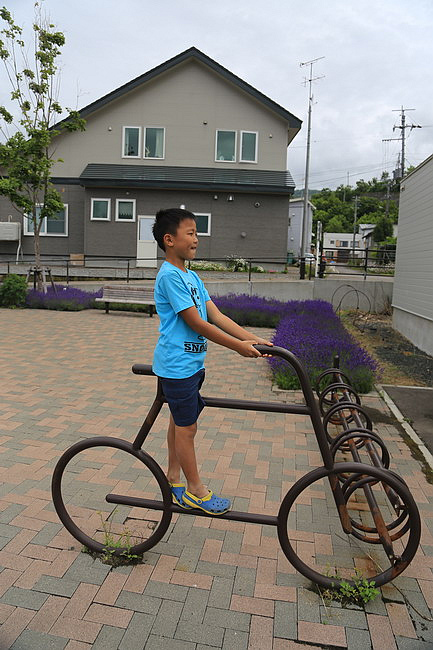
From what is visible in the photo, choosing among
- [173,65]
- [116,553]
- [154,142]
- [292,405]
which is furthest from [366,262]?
[116,553]

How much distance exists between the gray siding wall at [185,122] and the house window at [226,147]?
0.24 meters

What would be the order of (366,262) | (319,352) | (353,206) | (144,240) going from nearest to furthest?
(319,352) → (366,262) → (144,240) → (353,206)

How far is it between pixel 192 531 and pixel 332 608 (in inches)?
38.7

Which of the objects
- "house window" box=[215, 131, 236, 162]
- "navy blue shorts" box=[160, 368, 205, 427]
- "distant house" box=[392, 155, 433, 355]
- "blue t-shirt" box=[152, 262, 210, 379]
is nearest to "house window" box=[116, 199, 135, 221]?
"house window" box=[215, 131, 236, 162]

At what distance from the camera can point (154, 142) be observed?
2344 centimetres

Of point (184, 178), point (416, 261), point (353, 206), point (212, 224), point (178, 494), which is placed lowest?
point (178, 494)

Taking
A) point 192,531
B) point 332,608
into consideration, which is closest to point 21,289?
point 192,531

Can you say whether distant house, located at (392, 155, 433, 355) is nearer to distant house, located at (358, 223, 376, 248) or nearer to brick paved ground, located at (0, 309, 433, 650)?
brick paved ground, located at (0, 309, 433, 650)

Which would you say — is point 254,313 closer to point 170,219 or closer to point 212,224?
point 170,219

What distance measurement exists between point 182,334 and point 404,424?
137 inches

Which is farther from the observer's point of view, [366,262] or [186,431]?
[366,262]

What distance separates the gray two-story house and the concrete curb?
1728 cm

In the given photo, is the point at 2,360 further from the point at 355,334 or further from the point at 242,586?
the point at 355,334

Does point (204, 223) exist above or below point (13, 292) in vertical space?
above
